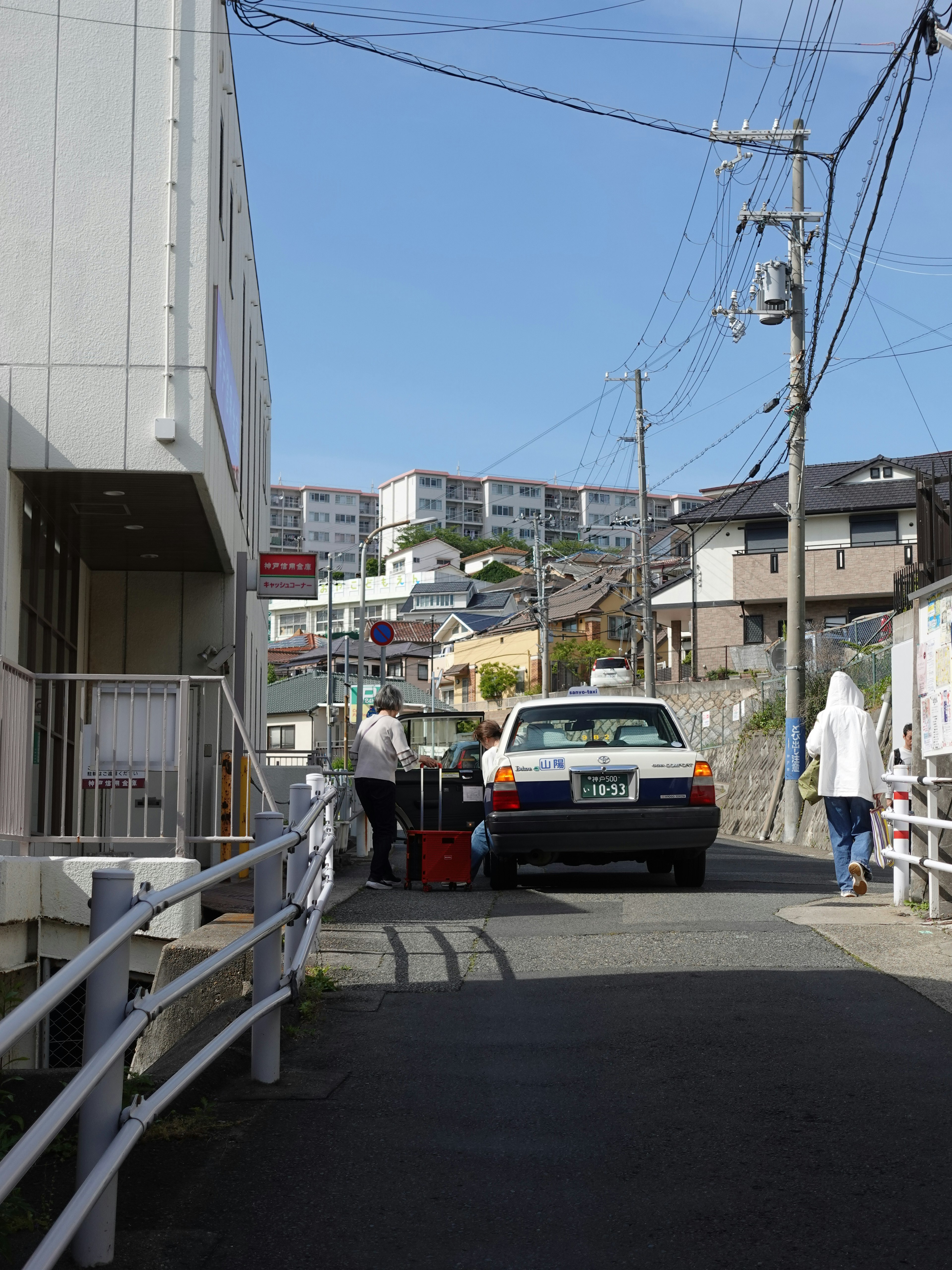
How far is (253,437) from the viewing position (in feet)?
66.9

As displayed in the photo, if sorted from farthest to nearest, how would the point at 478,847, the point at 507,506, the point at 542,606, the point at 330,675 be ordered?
the point at 507,506 → the point at 542,606 → the point at 330,675 → the point at 478,847

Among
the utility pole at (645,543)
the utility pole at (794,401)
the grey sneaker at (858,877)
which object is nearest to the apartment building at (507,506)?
the utility pole at (645,543)

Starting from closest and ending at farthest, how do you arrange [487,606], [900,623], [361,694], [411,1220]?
[411,1220] < [900,623] < [361,694] < [487,606]

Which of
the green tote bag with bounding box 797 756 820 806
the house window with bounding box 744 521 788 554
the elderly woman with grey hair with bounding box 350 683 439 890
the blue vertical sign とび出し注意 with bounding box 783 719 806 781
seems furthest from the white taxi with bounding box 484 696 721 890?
the house window with bounding box 744 521 788 554

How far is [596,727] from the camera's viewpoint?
38.6 feet

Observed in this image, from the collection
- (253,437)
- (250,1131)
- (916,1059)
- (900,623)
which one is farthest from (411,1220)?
(253,437)

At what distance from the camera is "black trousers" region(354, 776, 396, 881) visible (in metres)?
11.8

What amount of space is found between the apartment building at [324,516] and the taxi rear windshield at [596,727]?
139 metres

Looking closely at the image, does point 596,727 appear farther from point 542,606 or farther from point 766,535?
point 542,606

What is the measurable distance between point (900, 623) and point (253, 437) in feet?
34.8

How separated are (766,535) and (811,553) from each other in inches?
89.8

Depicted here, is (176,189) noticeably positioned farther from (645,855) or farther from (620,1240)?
(620,1240)

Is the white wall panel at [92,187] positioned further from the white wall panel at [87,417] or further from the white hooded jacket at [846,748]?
the white hooded jacket at [846,748]

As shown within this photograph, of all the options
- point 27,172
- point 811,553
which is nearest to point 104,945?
point 27,172
